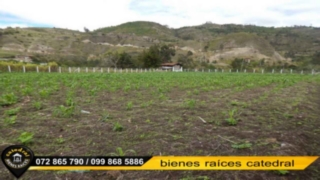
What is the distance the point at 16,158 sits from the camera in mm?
2105

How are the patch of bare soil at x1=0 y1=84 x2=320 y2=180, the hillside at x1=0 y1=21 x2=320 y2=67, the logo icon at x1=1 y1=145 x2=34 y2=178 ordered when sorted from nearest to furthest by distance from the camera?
the logo icon at x1=1 y1=145 x2=34 y2=178
the patch of bare soil at x1=0 y1=84 x2=320 y2=180
the hillside at x1=0 y1=21 x2=320 y2=67

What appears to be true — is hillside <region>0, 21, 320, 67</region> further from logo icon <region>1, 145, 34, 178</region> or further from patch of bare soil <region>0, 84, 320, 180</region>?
logo icon <region>1, 145, 34, 178</region>

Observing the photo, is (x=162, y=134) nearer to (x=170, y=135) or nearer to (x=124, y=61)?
(x=170, y=135)

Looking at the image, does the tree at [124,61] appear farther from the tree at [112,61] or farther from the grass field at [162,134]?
the grass field at [162,134]

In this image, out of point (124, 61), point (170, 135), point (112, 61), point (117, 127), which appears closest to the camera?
point (170, 135)

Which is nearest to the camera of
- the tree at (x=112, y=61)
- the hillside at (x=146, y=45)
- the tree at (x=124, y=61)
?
the tree at (x=124, y=61)

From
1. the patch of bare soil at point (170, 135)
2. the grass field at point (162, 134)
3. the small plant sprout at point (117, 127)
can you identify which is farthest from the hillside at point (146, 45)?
the small plant sprout at point (117, 127)

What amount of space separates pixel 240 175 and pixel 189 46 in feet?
424

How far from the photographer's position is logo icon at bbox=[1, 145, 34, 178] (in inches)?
81.4

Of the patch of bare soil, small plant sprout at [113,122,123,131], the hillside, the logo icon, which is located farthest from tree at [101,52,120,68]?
the logo icon

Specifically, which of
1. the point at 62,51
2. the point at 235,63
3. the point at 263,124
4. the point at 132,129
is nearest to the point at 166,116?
the point at 132,129

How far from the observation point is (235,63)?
79.9 m

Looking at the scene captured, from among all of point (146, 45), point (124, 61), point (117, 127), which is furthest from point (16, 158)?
point (146, 45)

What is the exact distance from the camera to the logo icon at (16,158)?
207cm
